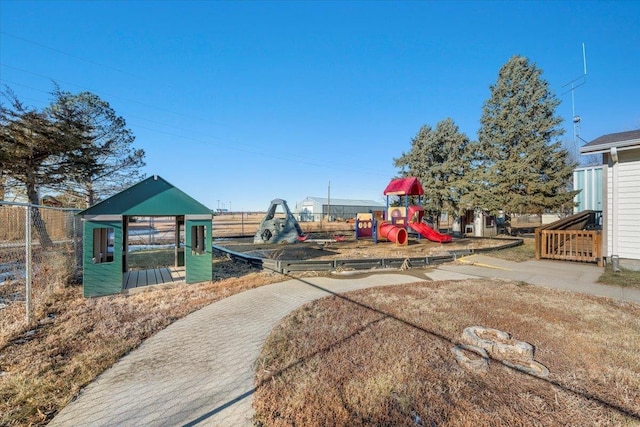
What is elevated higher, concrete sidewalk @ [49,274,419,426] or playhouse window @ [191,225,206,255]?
playhouse window @ [191,225,206,255]

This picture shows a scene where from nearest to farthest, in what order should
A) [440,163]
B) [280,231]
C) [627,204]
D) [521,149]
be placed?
[627,204] < [280,231] < [521,149] < [440,163]

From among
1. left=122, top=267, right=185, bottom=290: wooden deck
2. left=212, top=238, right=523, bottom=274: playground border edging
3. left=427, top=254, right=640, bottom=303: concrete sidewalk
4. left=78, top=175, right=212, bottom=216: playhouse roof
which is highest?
left=78, top=175, right=212, bottom=216: playhouse roof

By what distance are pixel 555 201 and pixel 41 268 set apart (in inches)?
911

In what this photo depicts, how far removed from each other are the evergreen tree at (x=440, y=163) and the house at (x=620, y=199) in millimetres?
10839

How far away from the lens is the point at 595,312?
17.2 ft

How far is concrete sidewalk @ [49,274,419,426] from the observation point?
2561 mm

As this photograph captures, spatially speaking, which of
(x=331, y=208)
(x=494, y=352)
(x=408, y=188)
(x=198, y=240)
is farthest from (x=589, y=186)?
(x=331, y=208)

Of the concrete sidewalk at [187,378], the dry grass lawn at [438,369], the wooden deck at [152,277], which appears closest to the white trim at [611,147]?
the dry grass lawn at [438,369]

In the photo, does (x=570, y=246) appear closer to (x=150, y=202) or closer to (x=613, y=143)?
(x=613, y=143)

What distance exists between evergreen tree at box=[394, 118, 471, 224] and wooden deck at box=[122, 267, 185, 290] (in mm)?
17869

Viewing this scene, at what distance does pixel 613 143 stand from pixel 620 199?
5.84ft

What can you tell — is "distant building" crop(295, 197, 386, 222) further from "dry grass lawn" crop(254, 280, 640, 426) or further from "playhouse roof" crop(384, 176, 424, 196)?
"dry grass lawn" crop(254, 280, 640, 426)

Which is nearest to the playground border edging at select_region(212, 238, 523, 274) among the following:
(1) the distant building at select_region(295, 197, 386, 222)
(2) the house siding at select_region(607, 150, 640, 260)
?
(2) the house siding at select_region(607, 150, 640, 260)

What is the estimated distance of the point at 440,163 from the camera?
22.4 m
